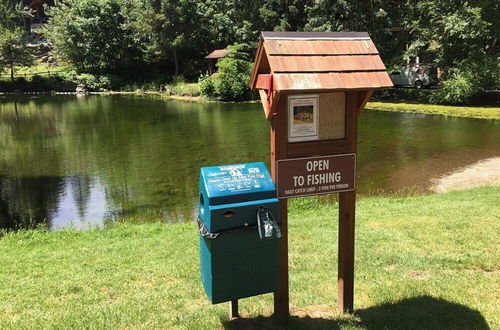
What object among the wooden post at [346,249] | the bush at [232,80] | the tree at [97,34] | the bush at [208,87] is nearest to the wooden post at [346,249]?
the wooden post at [346,249]

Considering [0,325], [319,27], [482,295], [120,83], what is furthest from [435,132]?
[120,83]

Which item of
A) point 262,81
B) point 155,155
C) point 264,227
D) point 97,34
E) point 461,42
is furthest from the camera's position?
point 97,34

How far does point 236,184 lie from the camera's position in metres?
3.77

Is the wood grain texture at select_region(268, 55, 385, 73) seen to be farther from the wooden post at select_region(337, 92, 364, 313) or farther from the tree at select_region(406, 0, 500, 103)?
the tree at select_region(406, 0, 500, 103)

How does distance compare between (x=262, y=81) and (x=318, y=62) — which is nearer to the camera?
(x=318, y=62)

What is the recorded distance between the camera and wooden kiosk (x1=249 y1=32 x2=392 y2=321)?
3873 millimetres

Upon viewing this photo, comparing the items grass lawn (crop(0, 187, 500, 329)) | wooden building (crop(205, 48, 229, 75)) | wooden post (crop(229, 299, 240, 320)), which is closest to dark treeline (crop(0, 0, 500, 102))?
wooden building (crop(205, 48, 229, 75))

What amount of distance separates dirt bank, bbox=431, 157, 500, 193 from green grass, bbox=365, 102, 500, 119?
10.7 meters

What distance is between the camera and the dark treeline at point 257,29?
27.0m

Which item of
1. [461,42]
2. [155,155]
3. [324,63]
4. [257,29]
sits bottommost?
[155,155]

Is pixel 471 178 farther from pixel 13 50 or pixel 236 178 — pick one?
pixel 13 50

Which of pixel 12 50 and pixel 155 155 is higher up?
pixel 12 50

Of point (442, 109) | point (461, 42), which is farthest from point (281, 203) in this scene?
point (461, 42)

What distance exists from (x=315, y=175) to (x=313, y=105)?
1.97 feet
